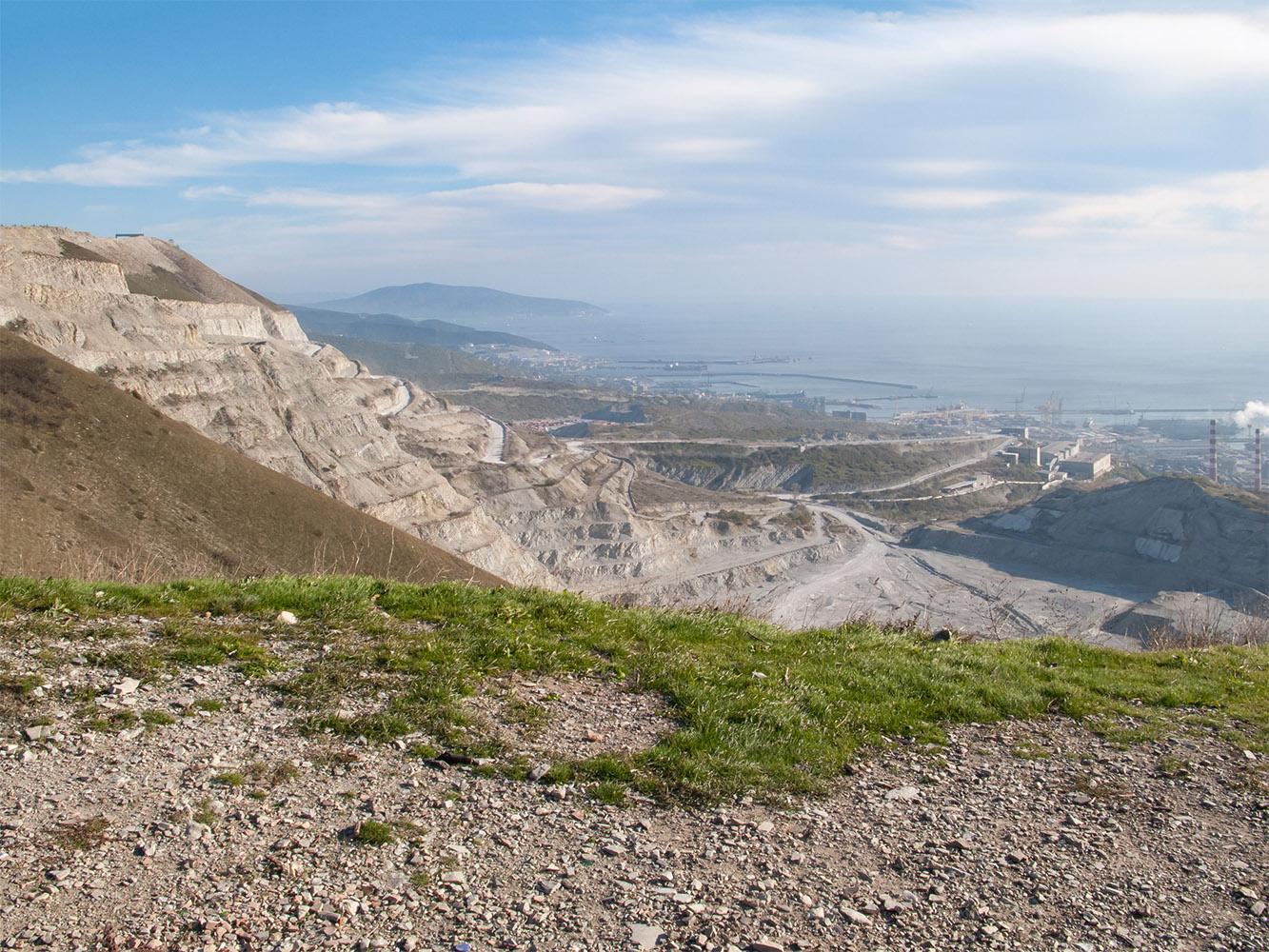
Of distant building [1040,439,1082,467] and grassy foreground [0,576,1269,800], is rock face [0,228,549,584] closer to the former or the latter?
grassy foreground [0,576,1269,800]

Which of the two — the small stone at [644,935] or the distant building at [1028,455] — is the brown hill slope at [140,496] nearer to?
the small stone at [644,935]

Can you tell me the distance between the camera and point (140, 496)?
98.4 ft

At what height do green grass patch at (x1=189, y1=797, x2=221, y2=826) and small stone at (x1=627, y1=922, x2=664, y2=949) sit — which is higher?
green grass patch at (x1=189, y1=797, x2=221, y2=826)

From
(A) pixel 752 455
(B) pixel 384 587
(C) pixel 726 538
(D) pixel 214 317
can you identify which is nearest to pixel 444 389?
(A) pixel 752 455

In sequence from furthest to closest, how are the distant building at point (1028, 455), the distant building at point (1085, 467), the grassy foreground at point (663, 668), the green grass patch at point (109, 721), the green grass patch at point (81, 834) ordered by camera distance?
the distant building at point (1028, 455) < the distant building at point (1085, 467) < the grassy foreground at point (663, 668) < the green grass patch at point (109, 721) < the green grass patch at point (81, 834)

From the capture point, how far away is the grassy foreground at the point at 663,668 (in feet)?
19.7

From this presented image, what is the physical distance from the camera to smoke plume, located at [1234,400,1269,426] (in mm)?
160400

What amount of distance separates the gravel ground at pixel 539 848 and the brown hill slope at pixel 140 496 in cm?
1960

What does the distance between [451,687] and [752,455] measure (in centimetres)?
11012

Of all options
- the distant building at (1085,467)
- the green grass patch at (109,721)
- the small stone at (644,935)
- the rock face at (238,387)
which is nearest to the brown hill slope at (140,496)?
the rock face at (238,387)

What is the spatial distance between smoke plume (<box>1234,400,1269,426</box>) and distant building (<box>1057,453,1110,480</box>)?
69390 millimetres

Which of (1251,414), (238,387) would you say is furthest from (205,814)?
(1251,414)

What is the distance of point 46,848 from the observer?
13.9 ft

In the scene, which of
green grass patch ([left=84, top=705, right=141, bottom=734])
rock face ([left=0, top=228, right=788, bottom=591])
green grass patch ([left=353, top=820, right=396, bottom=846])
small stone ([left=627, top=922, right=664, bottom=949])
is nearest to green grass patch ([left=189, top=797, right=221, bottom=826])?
green grass patch ([left=353, top=820, right=396, bottom=846])
